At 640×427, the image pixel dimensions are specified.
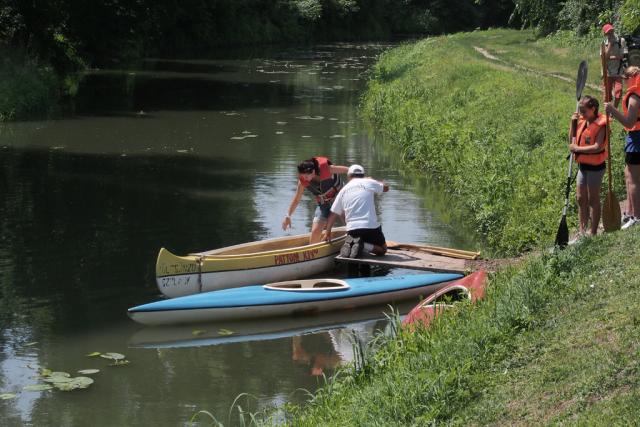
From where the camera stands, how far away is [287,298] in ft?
43.3

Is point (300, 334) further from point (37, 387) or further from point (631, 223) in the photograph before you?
point (631, 223)

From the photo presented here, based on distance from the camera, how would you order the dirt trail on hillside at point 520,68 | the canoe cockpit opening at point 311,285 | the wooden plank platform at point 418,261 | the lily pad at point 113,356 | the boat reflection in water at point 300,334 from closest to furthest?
the lily pad at point 113,356, the boat reflection in water at point 300,334, the canoe cockpit opening at point 311,285, the wooden plank platform at point 418,261, the dirt trail on hillside at point 520,68

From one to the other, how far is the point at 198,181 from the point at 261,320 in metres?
9.31

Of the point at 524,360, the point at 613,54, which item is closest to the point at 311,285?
the point at 613,54

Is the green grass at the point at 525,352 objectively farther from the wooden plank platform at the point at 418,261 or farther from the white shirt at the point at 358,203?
the white shirt at the point at 358,203

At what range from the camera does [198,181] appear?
2212 centimetres

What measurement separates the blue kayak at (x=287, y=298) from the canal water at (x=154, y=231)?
0.51 ft

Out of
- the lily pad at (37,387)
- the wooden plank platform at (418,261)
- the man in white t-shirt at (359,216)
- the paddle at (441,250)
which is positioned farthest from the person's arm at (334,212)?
the lily pad at (37,387)

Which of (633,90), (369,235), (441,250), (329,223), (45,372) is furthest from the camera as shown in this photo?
(441,250)

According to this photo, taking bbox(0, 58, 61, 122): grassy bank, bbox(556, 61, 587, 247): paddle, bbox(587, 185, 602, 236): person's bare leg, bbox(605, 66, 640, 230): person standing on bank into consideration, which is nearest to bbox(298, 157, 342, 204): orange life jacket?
bbox(556, 61, 587, 247): paddle

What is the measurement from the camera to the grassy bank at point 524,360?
24.0 ft

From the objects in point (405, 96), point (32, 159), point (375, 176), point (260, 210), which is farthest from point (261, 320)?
point (405, 96)

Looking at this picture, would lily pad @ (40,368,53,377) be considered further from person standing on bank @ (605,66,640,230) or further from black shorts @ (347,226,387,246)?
person standing on bank @ (605,66,640,230)

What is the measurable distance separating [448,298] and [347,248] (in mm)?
3719
